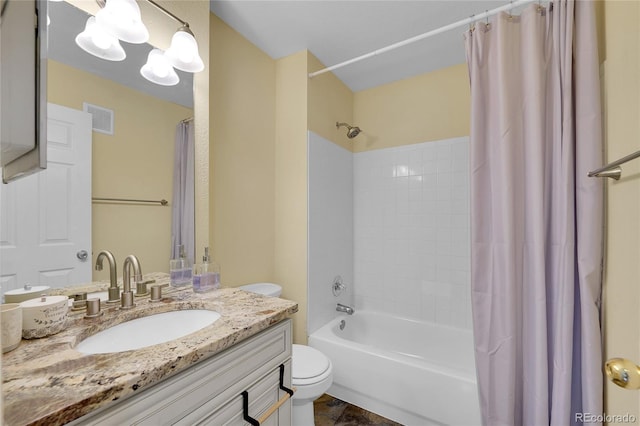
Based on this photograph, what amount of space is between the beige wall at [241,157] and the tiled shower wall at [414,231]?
920 millimetres

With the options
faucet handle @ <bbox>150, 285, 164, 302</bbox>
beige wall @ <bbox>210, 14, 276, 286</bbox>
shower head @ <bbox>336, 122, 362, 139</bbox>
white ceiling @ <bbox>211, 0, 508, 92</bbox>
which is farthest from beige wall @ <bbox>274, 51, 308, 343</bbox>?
faucet handle @ <bbox>150, 285, 164, 302</bbox>

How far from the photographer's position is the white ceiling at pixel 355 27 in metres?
1.58

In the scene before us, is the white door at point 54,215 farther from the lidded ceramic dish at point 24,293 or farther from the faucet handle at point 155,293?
the faucet handle at point 155,293

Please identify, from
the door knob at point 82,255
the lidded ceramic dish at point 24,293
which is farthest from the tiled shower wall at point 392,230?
the lidded ceramic dish at point 24,293

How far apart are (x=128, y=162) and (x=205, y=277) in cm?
56

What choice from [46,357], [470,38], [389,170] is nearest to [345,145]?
[389,170]

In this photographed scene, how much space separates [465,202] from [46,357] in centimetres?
233

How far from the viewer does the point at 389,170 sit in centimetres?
243

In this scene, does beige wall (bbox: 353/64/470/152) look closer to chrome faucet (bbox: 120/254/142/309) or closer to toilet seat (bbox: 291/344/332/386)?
toilet seat (bbox: 291/344/332/386)

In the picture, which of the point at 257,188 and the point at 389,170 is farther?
the point at 389,170

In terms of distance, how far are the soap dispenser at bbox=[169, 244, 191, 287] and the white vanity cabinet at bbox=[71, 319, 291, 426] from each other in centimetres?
58

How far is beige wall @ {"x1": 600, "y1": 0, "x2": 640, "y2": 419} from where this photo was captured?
754 mm

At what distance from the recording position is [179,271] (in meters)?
1.22

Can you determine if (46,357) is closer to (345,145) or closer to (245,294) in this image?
(245,294)
